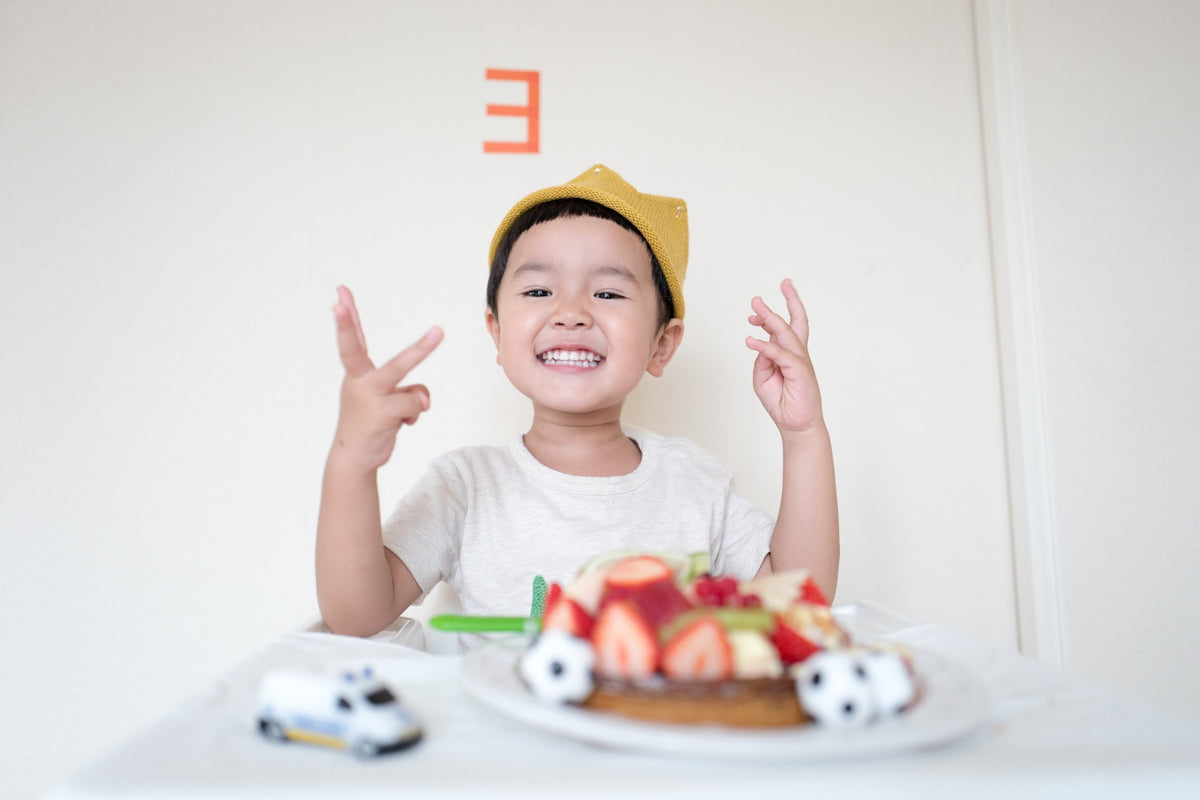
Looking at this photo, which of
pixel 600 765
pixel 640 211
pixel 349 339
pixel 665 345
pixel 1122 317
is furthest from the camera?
pixel 1122 317

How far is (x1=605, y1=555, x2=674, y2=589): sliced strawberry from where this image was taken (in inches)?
19.6

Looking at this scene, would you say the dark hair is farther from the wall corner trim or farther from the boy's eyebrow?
the wall corner trim

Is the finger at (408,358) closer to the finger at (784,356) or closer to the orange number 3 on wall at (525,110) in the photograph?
the finger at (784,356)

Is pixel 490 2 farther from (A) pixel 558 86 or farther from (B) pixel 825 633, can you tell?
(B) pixel 825 633

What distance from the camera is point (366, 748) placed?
0.40 meters

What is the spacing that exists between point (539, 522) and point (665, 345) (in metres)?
0.31

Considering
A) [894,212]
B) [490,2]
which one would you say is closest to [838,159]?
[894,212]

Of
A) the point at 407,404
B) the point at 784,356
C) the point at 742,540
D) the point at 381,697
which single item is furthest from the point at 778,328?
the point at 381,697

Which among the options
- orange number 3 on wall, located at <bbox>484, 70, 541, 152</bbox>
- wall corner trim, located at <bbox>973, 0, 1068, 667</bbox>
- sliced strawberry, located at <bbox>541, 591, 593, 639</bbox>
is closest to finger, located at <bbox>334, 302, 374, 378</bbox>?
sliced strawberry, located at <bbox>541, 591, 593, 639</bbox>

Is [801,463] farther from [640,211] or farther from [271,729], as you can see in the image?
[271,729]

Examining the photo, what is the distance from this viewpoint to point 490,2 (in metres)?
→ 1.39

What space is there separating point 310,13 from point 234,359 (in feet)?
1.93

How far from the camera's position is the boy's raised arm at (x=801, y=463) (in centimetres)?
94

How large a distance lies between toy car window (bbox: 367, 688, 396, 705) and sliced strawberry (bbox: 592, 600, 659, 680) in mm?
110
